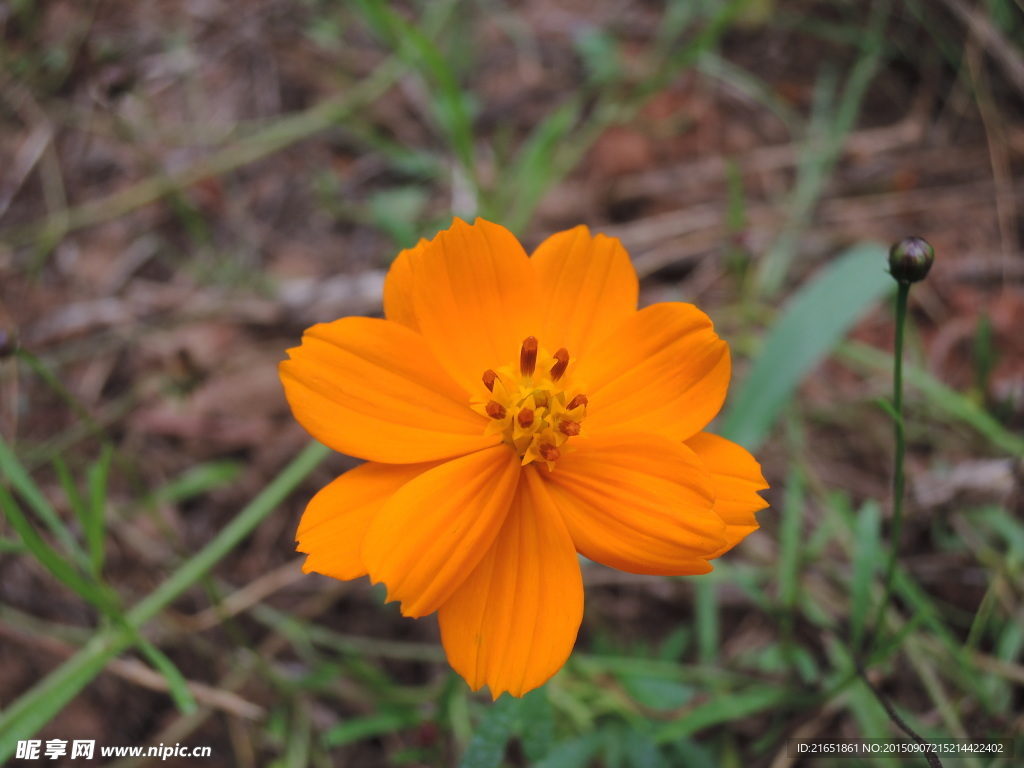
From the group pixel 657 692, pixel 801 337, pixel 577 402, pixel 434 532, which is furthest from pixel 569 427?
pixel 801 337

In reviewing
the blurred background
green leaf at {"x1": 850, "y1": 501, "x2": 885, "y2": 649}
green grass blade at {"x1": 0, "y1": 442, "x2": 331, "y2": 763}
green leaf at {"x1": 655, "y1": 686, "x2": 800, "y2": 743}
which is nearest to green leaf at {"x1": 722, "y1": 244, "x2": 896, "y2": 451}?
the blurred background

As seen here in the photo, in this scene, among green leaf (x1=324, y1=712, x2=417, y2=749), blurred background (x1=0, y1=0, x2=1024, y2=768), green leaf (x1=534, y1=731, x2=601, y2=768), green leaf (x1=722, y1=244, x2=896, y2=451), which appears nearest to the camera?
green leaf (x1=534, y1=731, x2=601, y2=768)

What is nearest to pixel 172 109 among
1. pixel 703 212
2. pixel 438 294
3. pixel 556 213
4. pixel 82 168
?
pixel 82 168

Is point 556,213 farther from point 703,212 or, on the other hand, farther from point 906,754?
point 906,754

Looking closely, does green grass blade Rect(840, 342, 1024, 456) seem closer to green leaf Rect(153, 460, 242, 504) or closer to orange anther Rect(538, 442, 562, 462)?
orange anther Rect(538, 442, 562, 462)

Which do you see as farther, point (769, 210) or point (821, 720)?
point (769, 210)

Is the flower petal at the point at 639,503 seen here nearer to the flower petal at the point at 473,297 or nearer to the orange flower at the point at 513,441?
the orange flower at the point at 513,441

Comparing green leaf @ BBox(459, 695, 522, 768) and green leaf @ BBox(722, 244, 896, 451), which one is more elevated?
green leaf @ BBox(722, 244, 896, 451)
